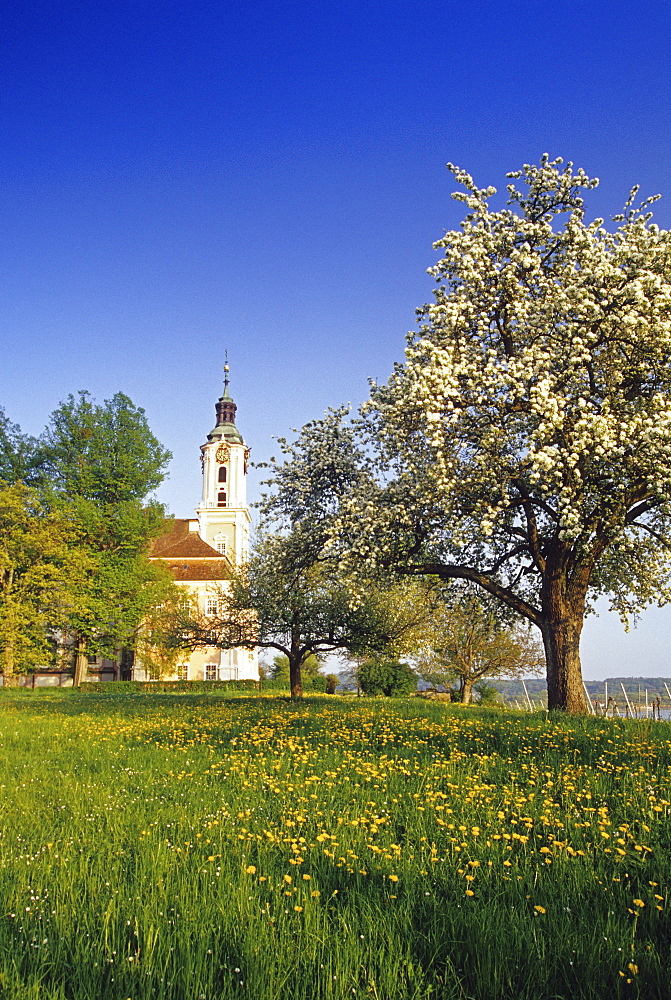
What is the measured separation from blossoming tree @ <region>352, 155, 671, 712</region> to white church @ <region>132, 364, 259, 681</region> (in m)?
53.7

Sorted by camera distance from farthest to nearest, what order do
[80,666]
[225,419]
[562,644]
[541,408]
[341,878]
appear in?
[225,419] → [80,666] → [562,644] → [541,408] → [341,878]

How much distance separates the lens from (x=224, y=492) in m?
87.8

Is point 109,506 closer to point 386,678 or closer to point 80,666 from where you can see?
point 80,666

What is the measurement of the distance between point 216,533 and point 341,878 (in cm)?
8181

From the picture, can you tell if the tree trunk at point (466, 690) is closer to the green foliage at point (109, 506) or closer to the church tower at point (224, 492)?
the green foliage at point (109, 506)

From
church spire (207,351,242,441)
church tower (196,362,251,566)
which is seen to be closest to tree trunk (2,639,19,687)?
church tower (196,362,251,566)

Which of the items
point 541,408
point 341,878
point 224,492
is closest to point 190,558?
point 224,492

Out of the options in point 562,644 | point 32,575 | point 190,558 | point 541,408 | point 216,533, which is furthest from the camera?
point 216,533

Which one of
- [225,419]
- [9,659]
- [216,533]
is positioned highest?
[225,419]

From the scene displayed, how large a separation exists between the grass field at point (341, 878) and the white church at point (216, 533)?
61.8 m

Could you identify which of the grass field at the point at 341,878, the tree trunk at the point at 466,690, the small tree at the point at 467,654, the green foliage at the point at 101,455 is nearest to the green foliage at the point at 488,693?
the small tree at the point at 467,654

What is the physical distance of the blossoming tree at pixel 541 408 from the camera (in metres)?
14.4

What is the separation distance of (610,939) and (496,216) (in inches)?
626

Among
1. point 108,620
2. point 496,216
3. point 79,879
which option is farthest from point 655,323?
point 108,620
